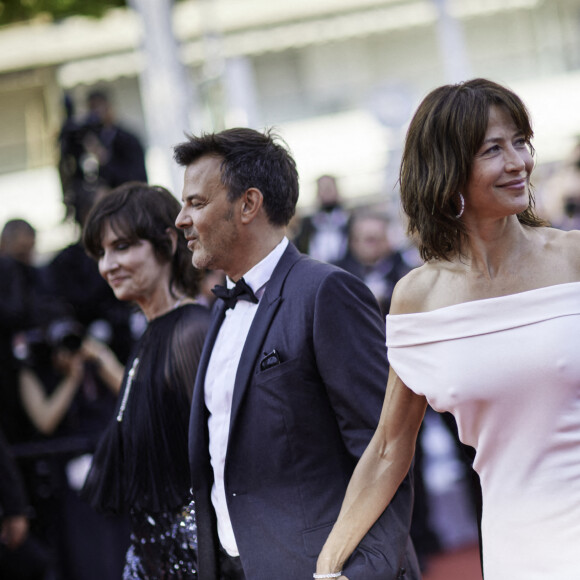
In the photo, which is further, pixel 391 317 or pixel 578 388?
pixel 391 317

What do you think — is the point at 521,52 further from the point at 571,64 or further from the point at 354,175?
the point at 354,175

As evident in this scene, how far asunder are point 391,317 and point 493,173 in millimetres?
495

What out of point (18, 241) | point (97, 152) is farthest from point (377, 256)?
point (18, 241)

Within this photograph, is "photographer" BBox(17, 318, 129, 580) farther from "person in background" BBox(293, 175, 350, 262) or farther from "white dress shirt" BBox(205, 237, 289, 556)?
"white dress shirt" BBox(205, 237, 289, 556)

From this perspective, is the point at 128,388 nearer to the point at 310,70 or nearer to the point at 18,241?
the point at 18,241

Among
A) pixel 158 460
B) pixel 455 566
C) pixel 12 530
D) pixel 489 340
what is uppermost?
pixel 489 340

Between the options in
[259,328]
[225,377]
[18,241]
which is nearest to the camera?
[259,328]

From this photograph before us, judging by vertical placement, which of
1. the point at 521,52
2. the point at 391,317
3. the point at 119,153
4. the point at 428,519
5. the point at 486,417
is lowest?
the point at 428,519

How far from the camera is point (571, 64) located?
872 inches

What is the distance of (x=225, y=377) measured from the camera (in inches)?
130

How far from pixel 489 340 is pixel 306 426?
69 cm

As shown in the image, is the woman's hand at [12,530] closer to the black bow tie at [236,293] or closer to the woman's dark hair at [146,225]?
the woman's dark hair at [146,225]

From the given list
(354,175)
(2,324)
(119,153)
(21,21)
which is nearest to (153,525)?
(2,324)

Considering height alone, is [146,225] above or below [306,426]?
above
